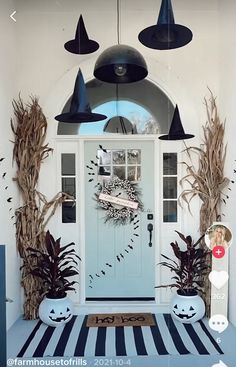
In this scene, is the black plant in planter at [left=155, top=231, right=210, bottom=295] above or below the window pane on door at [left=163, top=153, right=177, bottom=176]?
below

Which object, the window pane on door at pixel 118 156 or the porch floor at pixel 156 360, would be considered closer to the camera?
the porch floor at pixel 156 360

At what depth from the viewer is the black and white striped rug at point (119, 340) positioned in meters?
2.89

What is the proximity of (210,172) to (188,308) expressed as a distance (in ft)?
4.77

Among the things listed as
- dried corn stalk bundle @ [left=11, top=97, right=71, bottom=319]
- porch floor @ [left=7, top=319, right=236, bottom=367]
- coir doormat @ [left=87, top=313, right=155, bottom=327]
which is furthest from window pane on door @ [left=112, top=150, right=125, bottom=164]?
porch floor @ [left=7, top=319, right=236, bottom=367]

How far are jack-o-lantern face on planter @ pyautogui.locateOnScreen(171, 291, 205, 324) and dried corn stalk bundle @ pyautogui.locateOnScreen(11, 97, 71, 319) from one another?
1489mm

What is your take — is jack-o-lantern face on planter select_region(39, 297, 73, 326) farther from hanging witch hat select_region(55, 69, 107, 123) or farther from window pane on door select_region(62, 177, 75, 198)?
hanging witch hat select_region(55, 69, 107, 123)

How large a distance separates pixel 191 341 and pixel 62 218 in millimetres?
1848

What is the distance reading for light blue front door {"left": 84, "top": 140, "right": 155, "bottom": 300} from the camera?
12.6 ft

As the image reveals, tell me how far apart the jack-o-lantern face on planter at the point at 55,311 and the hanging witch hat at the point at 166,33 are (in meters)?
2.67

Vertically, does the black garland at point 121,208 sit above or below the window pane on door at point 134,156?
below

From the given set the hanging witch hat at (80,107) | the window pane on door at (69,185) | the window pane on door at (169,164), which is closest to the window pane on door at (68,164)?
the window pane on door at (69,185)

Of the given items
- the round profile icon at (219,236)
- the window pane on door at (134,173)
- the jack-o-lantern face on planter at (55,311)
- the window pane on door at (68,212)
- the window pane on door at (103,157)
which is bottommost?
the jack-o-lantern face on planter at (55,311)

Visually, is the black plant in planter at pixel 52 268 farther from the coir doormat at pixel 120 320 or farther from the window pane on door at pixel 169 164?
the window pane on door at pixel 169 164

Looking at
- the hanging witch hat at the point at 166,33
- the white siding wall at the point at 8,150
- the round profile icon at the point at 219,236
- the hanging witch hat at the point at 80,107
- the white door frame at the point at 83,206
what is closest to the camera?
the hanging witch hat at the point at 166,33
